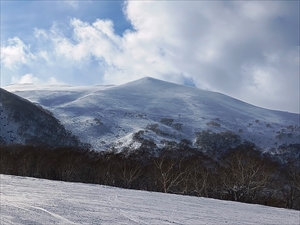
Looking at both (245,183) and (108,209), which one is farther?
(245,183)

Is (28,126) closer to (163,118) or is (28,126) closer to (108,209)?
(163,118)

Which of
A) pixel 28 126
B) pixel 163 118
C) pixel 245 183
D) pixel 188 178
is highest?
pixel 163 118

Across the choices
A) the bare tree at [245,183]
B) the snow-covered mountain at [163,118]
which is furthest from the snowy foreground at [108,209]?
the snow-covered mountain at [163,118]

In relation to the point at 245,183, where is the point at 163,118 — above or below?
above

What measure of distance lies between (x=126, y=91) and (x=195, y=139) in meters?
55.6

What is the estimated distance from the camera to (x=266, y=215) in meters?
12.6

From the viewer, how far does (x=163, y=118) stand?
4486 inches

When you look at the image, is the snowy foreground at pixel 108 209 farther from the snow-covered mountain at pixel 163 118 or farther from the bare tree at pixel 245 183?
the snow-covered mountain at pixel 163 118

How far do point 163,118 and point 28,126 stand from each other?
158ft

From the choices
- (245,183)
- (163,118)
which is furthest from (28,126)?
(245,183)

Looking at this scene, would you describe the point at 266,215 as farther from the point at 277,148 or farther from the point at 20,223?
the point at 277,148

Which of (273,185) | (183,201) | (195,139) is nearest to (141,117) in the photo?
(195,139)

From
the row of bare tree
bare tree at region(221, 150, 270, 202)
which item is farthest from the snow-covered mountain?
bare tree at region(221, 150, 270, 202)

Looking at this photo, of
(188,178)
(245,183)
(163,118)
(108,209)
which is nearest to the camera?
(108,209)
